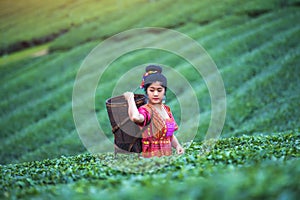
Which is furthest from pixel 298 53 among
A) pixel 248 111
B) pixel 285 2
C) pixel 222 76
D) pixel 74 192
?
pixel 74 192

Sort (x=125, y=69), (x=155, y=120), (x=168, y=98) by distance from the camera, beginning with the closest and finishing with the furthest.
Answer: (x=155, y=120), (x=168, y=98), (x=125, y=69)

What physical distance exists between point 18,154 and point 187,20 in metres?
15.1

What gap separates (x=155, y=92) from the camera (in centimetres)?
564

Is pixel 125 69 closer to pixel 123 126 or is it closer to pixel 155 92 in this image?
pixel 155 92

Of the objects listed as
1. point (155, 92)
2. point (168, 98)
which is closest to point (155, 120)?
point (155, 92)

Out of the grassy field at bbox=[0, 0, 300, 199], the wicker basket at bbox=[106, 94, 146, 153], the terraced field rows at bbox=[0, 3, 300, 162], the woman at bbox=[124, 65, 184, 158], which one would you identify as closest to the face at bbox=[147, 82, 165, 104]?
the woman at bbox=[124, 65, 184, 158]

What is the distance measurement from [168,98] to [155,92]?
11.1 meters

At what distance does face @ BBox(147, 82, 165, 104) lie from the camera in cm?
564

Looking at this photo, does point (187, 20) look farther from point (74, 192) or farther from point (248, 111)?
point (74, 192)

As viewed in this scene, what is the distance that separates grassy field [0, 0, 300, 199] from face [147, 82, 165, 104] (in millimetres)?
881

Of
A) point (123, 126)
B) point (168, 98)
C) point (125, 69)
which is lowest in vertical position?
point (123, 126)

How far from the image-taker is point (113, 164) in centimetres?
562

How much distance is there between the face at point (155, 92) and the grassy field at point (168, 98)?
0.88 m

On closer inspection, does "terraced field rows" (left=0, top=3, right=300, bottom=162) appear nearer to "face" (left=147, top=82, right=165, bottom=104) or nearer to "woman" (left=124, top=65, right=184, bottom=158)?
"woman" (left=124, top=65, right=184, bottom=158)
